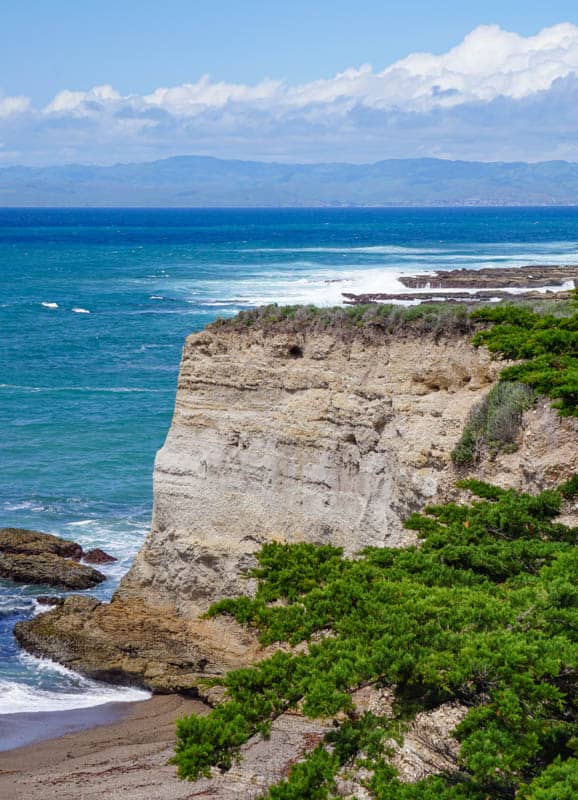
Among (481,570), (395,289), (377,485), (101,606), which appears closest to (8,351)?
(395,289)

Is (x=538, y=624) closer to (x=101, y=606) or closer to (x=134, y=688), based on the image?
(x=134, y=688)

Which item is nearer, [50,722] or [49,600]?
[50,722]

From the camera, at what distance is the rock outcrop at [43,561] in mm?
27500

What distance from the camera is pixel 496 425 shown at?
18859 mm

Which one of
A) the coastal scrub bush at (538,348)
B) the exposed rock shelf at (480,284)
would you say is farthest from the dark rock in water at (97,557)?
the exposed rock shelf at (480,284)

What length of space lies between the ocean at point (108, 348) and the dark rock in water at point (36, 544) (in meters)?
1.13

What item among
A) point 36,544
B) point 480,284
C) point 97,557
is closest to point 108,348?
point 480,284

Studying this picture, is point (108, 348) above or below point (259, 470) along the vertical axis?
below

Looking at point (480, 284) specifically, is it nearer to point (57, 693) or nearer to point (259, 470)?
point (259, 470)

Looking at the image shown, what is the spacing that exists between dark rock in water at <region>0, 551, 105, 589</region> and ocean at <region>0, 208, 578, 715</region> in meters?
0.44

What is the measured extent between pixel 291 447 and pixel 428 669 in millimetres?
11409

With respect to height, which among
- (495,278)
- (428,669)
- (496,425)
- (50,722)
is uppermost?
(495,278)

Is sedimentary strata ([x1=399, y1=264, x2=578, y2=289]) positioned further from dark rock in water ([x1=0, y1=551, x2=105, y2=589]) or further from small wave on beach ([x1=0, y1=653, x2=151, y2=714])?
small wave on beach ([x1=0, y1=653, x2=151, y2=714])

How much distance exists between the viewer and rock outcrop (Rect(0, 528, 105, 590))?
2750 cm
